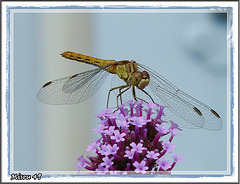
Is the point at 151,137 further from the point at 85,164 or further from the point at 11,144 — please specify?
the point at 11,144

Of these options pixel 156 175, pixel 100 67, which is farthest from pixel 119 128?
pixel 100 67

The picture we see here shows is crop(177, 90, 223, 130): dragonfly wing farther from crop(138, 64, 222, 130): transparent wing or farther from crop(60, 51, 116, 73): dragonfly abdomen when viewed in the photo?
crop(60, 51, 116, 73): dragonfly abdomen

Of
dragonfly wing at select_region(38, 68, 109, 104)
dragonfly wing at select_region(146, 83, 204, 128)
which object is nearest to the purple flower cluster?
dragonfly wing at select_region(146, 83, 204, 128)

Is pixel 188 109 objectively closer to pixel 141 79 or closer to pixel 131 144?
pixel 141 79

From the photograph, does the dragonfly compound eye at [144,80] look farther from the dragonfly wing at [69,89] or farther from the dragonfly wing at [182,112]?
the dragonfly wing at [69,89]

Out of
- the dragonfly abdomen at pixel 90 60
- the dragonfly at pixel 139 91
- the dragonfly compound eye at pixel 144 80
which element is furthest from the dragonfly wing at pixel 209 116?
the dragonfly abdomen at pixel 90 60

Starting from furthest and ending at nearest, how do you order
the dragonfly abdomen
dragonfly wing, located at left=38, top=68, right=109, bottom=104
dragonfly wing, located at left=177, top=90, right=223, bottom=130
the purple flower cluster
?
the dragonfly abdomen, dragonfly wing, located at left=38, top=68, right=109, bottom=104, dragonfly wing, located at left=177, top=90, right=223, bottom=130, the purple flower cluster
